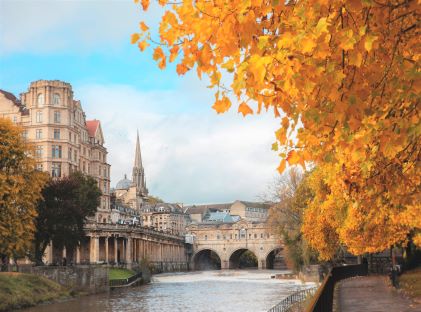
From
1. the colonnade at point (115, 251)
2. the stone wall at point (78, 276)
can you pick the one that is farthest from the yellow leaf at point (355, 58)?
the colonnade at point (115, 251)

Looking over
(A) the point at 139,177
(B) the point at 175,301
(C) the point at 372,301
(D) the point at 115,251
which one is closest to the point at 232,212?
(A) the point at 139,177

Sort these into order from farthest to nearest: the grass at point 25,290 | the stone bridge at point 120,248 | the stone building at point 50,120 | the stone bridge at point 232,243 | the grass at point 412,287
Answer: the stone bridge at point 232,243 < the stone bridge at point 120,248 < the stone building at point 50,120 < the grass at point 25,290 < the grass at point 412,287

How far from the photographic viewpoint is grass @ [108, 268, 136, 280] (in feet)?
229

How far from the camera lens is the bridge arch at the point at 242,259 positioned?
13998 centimetres

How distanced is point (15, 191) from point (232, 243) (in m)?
97.2

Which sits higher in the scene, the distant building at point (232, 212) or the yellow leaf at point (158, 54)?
the distant building at point (232, 212)

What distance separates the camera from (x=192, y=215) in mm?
190250

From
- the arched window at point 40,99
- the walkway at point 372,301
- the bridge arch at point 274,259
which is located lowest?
the bridge arch at point 274,259

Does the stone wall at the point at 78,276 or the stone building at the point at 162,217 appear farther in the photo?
the stone building at the point at 162,217

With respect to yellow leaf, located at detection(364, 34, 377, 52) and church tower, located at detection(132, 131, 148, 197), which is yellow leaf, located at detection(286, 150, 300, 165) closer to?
yellow leaf, located at detection(364, 34, 377, 52)

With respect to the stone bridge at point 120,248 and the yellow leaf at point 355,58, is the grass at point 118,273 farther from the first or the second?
the yellow leaf at point 355,58

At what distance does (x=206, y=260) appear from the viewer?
14975 centimetres

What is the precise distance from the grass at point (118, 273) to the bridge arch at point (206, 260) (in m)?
62.8

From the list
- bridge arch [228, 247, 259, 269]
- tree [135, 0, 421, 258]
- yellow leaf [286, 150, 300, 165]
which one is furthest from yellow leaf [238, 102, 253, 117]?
bridge arch [228, 247, 259, 269]
